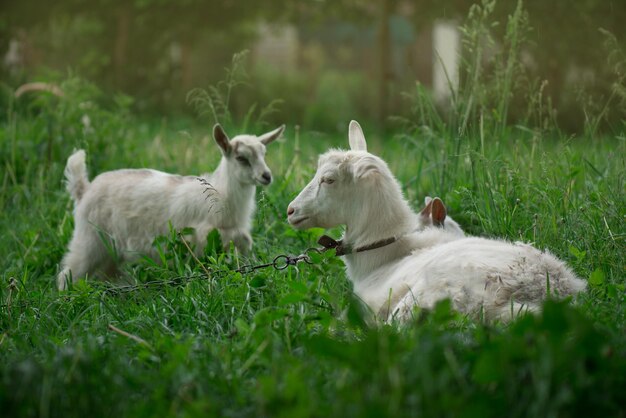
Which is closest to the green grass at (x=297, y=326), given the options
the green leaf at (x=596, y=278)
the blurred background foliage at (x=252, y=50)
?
the green leaf at (x=596, y=278)

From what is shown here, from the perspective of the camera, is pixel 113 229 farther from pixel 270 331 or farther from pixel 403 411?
pixel 403 411

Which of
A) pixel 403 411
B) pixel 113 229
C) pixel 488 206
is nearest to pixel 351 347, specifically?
pixel 403 411

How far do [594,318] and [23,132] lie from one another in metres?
6.19

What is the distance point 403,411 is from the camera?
2.43 metres

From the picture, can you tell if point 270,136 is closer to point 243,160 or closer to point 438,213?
point 243,160

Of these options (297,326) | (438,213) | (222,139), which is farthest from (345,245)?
(222,139)

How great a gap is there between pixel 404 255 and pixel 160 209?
78.8 inches

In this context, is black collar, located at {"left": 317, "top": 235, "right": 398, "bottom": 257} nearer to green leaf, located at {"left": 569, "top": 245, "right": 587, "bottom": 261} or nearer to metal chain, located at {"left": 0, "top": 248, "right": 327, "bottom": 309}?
metal chain, located at {"left": 0, "top": 248, "right": 327, "bottom": 309}

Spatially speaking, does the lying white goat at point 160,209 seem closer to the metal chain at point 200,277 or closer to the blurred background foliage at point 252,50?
the metal chain at point 200,277

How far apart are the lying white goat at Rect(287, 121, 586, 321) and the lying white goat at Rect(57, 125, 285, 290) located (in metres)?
1.04

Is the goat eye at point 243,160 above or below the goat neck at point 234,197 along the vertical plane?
above

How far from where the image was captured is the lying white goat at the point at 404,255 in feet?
12.1

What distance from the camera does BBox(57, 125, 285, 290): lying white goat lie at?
5.48 metres

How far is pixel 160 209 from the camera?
5.63 metres
